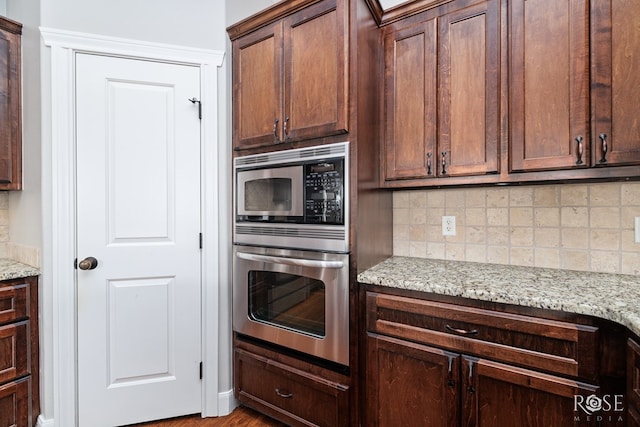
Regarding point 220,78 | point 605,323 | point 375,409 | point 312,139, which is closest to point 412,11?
point 312,139

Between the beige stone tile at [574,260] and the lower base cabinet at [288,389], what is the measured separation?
1.24 meters

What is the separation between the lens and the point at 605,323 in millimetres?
1088

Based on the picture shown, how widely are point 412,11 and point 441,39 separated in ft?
0.77

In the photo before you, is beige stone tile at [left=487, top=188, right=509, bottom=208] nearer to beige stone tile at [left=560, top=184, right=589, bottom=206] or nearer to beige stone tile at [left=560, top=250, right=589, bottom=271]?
beige stone tile at [left=560, top=184, right=589, bottom=206]

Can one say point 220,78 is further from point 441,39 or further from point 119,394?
point 119,394

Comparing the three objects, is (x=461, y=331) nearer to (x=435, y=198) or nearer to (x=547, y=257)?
(x=547, y=257)

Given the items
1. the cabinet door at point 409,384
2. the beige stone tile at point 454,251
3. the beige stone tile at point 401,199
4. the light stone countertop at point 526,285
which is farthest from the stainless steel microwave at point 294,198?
the beige stone tile at point 454,251

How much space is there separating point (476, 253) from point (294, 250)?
1025 mm

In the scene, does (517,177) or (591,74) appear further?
(517,177)

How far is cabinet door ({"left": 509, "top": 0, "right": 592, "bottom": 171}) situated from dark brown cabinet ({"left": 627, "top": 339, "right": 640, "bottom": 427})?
724mm

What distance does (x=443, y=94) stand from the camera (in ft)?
5.40

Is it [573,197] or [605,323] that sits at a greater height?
[573,197]

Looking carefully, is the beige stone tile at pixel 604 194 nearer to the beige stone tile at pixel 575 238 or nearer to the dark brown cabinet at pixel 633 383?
the beige stone tile at pixel 575 238

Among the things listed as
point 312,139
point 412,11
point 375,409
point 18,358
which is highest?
point 412,11
